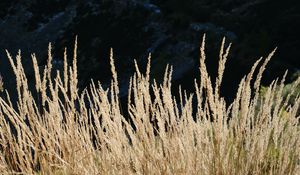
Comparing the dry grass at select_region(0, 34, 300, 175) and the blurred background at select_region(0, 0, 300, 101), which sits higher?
the dry grass at select_region(0, 34, 300, 175)

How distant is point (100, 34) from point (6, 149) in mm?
15124

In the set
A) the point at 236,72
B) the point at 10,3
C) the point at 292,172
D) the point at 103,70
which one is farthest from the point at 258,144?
the point at 10,3

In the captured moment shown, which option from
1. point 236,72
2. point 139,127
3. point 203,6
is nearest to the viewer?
point 139,127

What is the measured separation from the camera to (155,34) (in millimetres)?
16750

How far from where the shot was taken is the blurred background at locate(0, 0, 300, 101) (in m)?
13.1

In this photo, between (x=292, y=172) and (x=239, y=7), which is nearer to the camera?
(x=292, y=172)

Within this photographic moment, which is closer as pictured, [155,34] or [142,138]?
[142,138]

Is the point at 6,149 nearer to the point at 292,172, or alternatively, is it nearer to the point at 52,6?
the point at 292,172

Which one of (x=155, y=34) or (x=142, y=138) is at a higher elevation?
(x=142, y=138)

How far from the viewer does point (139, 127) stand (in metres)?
2.17

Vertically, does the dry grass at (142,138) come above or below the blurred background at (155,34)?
above

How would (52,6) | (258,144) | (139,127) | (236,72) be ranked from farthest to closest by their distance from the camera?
1. (52,6)
2. (236,72)
3. (258,144)
4. (139,127)

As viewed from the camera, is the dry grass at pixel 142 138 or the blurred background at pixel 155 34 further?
the blurred background at pixel 155 34

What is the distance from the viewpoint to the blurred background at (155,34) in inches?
517
